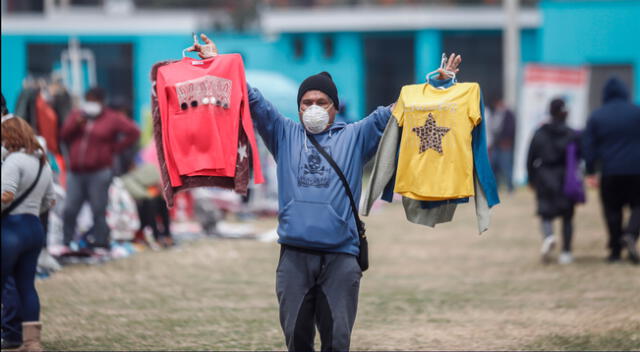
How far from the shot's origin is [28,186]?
24.8 feet

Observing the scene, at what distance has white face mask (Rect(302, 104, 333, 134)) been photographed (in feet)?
20.4

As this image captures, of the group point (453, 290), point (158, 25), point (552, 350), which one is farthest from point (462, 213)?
point (158, 25)

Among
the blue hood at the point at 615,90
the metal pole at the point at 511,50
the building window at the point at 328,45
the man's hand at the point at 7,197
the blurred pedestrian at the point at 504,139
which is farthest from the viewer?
the building window at the point at 328,45

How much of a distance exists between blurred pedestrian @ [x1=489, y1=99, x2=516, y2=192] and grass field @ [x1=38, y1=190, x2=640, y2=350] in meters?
7.36

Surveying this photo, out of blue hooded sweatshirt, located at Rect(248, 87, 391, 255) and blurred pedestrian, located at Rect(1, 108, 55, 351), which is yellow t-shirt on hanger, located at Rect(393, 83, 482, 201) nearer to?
blue hooded sweatshirt, located at Rect(248, 87, 391, 255)

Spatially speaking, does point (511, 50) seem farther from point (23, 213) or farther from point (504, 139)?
point (23, 213)

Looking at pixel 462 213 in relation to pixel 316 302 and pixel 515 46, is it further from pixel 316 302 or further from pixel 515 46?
pixel 316 302

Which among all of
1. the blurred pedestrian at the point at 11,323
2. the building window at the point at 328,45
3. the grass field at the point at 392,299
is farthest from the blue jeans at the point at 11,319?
the building window at the point at 328,45

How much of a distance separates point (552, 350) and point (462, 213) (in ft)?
37.7

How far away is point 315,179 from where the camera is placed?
20.4 feet

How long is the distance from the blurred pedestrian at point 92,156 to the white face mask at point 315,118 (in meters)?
7.31

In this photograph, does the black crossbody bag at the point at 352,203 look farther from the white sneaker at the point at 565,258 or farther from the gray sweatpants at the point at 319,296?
the white sneaker at the point at 565,258

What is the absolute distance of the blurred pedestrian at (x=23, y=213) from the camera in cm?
732

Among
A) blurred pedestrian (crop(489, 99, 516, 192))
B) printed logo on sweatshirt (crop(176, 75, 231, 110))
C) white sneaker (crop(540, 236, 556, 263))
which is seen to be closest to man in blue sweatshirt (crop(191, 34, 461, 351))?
printed logo on sweatshirt (crop(176, 75, 231, 110))
